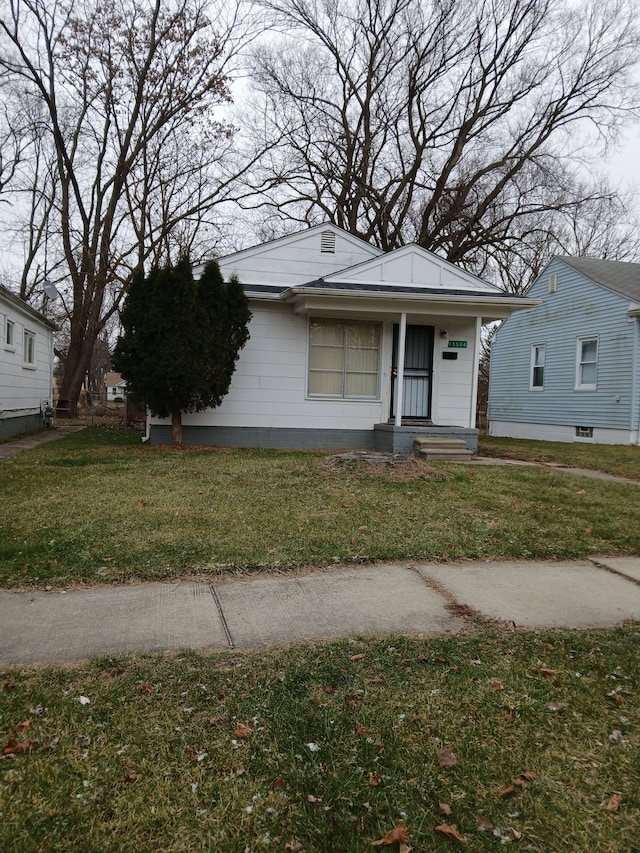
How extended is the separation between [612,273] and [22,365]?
17707mm

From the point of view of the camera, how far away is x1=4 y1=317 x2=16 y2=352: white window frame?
13.8 m

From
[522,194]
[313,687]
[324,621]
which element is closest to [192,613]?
[324,621]

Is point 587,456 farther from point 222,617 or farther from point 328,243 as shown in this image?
point 222,617

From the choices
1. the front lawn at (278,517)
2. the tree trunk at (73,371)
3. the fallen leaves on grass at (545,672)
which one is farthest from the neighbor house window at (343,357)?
the tree trunk at (73,371)

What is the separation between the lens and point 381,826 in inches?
74.1

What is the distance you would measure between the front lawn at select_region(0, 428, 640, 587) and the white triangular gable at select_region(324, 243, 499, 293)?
4771 mm

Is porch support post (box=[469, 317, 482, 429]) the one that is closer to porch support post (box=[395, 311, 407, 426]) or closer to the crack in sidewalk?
porch support post (box=[395, 311, 407, 426])

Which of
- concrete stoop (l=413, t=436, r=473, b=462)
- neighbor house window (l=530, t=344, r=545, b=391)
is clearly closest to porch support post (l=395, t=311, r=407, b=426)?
concrete stoop (l=413, t=436, r=473, b=462)

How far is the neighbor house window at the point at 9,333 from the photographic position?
13914 mm

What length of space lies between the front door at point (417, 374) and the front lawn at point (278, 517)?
3.89 metres

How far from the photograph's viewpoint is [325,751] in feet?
7.32

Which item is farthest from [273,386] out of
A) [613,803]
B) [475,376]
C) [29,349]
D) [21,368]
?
[613,803]

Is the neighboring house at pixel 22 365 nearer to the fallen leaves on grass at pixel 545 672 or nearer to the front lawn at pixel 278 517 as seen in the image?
the front lawn at pixel 278 517

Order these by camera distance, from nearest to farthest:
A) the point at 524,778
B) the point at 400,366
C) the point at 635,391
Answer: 1. the point at 524,778
2. the point at 400,366
3. the point at 635,391
